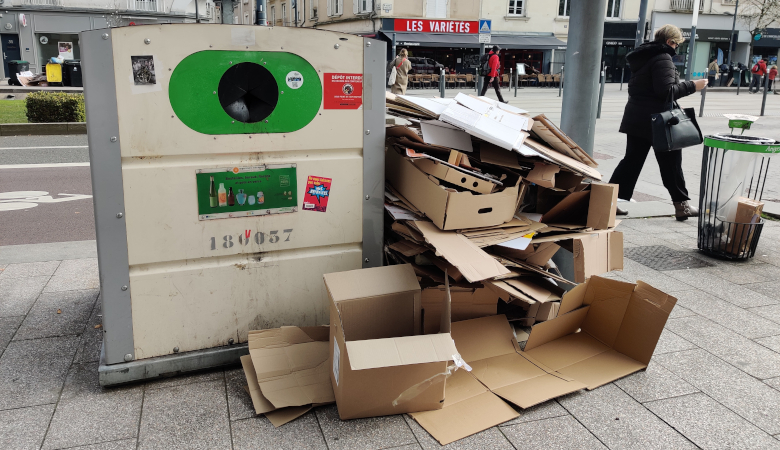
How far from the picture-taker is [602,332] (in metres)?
3.37

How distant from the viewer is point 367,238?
3.23 meters

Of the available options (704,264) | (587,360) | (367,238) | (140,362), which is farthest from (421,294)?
(704,264)

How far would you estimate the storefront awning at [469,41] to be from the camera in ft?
110

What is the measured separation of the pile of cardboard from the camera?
122 inches

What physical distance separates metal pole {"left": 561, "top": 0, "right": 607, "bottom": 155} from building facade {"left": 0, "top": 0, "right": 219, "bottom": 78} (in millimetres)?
32961

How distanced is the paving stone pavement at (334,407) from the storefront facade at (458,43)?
31221 mm

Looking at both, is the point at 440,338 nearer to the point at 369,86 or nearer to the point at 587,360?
the point at 587,360

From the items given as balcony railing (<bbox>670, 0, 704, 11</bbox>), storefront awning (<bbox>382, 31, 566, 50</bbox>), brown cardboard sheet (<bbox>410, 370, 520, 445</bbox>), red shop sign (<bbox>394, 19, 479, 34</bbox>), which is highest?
balcony railing (<bbox>670, 0, 704, 11</bbox>)

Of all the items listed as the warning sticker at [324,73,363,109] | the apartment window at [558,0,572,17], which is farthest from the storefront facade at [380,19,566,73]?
the warning sticker at [324,73,363,109]

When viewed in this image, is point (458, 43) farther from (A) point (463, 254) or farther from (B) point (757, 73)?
(A) point (463, 254)

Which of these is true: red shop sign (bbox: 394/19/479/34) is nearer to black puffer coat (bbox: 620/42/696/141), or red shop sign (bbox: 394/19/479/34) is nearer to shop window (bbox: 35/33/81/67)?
shop window (bbox: 35/33/81/67)

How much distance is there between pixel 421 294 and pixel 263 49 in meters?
1.40

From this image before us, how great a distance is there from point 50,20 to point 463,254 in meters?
40.4

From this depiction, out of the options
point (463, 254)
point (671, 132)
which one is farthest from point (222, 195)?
point (671, 132)
